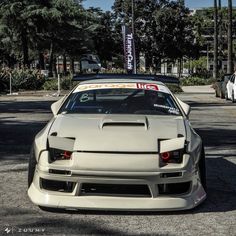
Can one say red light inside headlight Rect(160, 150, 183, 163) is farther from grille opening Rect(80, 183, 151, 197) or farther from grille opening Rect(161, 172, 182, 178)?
grille opening Rect(80, 183, 151, 197)

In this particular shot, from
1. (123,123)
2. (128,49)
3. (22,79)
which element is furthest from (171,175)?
(22,79)

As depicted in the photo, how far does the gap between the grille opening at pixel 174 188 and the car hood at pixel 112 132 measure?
1.20 ft

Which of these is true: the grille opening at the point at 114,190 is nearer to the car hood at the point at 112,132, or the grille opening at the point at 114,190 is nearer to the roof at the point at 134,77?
the car hood at the point at 112,132

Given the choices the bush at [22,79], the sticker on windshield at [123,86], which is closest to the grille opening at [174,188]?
the sticker on windshield at [123,86]

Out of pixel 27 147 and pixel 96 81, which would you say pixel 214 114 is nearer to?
pixel 27 147

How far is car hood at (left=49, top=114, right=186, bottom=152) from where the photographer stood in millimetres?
5438

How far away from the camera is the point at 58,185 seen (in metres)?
5.45

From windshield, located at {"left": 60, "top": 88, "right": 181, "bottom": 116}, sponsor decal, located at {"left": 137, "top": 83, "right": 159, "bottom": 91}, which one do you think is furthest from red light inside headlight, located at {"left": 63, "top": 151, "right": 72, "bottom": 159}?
sponsor decal, located at {"left": 137, "top": 83, "right": 159, "bottom": 91}

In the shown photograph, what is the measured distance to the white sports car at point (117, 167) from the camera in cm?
529

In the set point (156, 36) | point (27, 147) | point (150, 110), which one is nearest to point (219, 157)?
point (150, 110)

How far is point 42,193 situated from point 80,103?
1.84m

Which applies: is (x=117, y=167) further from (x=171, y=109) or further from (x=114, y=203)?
(x=171, y=109)

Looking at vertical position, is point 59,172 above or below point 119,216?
above

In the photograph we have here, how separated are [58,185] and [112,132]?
759 mm
